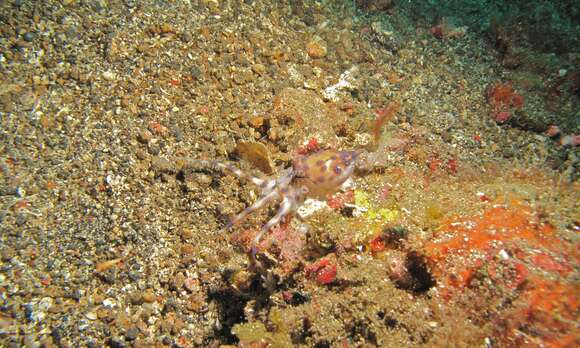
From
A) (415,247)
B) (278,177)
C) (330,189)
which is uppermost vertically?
(415,247)

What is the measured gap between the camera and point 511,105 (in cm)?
501

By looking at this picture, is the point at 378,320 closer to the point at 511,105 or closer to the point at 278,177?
the point at 278,177

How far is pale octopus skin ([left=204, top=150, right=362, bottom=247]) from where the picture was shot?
3596mm

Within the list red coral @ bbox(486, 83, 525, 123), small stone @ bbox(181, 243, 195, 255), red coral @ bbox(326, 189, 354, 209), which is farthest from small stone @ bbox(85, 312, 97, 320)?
red coral @ bbox(486, 83, 525, 123)

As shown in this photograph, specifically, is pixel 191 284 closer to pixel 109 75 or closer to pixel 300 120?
pixel 300 120

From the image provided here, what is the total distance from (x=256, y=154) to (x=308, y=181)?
2.32 ft

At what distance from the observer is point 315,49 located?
16.7 ft

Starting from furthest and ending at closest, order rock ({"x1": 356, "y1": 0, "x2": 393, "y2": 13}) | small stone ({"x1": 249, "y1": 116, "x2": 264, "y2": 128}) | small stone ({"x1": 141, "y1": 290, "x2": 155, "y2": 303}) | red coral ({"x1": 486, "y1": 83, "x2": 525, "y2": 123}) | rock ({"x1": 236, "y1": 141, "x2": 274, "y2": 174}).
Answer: rock ({"x1": 356, "y1": 0, "x2": 393, "y2": 13}) → red coral ({"x1": 486, "y1": 83, "x2": 525, "y2": 123}) → small stone ({"x1": 249, "y1": 116, "x2": 264, "y2": 128}) → rock ({"x1": 236, "y1": 141, "x2": 274, "y2": 174}) → small stone ({"x1": 141, "y1": 290, "x2": 155, "y2": 303})

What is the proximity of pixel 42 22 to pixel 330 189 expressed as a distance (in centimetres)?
378

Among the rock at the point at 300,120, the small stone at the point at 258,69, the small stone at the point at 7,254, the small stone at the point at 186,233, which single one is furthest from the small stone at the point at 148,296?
the small stone at the point at 258,69

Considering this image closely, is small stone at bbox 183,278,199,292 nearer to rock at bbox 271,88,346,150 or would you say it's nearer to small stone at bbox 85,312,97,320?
small stone at bbox 85,312,97,320

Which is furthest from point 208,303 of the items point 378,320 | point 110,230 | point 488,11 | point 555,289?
point 488,11

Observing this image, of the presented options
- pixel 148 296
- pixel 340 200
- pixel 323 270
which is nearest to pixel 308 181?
pixel 340 200

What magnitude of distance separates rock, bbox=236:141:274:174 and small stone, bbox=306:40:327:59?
74.9 inches
